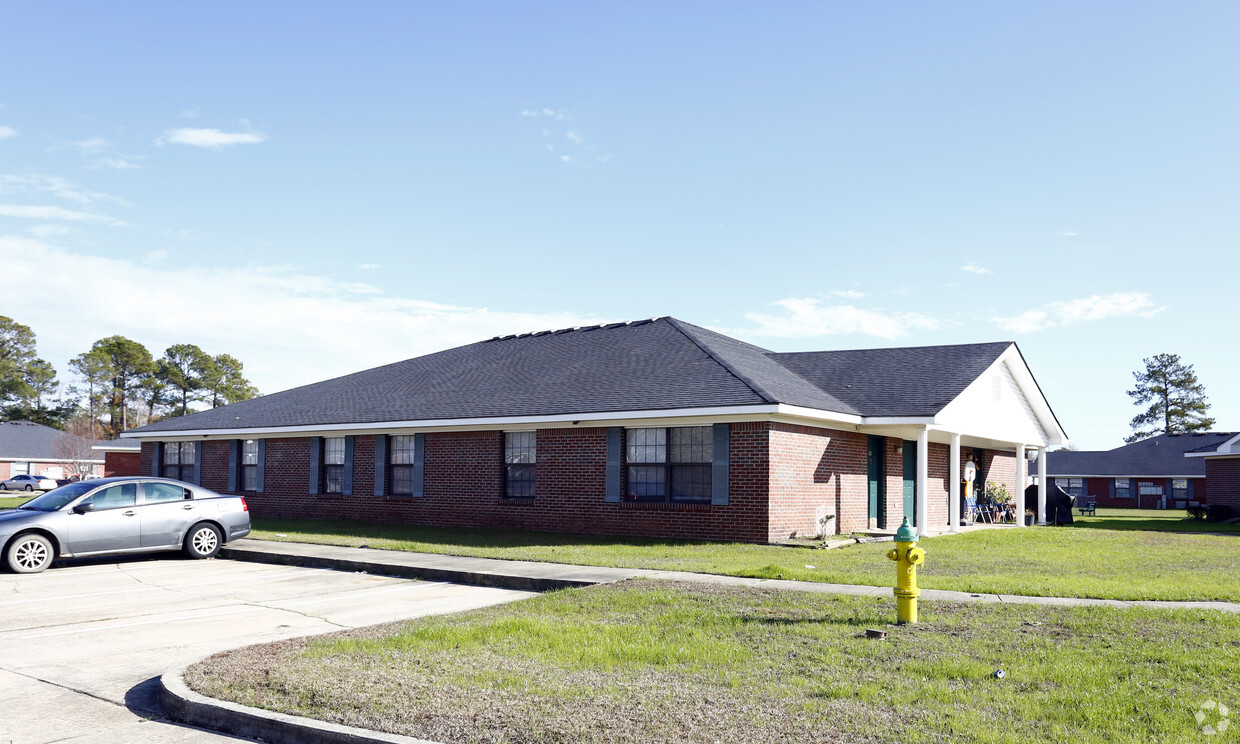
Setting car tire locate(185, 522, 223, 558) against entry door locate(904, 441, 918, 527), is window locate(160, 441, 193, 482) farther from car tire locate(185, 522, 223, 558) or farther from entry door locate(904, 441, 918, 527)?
entry door locate(904, 441, 918, 527)

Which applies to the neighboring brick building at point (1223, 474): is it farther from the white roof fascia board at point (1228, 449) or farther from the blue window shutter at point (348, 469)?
the blue window shutter at point (348, 469)

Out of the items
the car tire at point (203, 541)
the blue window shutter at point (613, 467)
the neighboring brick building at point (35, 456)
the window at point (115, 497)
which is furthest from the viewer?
the neighboring brick building at point (35, 456)

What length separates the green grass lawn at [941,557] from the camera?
39.5ft

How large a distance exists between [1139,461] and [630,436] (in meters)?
57.0

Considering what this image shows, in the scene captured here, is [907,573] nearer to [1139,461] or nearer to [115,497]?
[115,497]

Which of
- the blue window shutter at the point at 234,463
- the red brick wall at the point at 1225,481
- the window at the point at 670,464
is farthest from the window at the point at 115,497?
the red brick wall at the point at 1225,481

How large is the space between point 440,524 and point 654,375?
654 centimetres

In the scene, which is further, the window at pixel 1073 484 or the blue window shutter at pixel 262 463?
the window at pixel 1073 484

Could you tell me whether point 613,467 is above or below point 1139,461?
above

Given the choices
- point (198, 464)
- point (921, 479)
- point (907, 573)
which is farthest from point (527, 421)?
point (198, 464)

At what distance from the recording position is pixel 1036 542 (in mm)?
20812

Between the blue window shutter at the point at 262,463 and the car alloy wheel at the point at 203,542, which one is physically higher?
the blue window shutter at the point at 262,463

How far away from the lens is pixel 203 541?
16.6 meters

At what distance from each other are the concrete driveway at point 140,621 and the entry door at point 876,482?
12.4 metres
